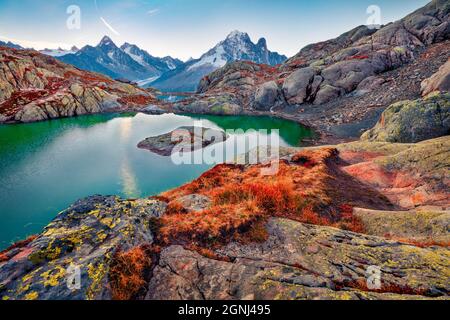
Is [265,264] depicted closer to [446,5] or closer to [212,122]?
[212,122]

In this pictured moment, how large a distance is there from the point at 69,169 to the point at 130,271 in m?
33.2

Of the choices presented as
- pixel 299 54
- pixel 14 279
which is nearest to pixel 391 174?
pixel 14 279

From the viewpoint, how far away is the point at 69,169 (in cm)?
3219

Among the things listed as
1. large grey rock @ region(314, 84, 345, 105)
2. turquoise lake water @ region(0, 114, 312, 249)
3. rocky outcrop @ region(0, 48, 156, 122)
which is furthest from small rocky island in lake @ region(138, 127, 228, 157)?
rocky outcrop @ region(0, 48, 156, 122)

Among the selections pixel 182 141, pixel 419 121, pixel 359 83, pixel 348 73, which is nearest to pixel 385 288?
pixel 419 121

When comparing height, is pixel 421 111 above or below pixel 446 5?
below

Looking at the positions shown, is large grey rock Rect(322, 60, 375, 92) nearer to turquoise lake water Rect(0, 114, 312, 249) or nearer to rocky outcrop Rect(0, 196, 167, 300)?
turquoise lake water Rect(0, 114, 312, 249)

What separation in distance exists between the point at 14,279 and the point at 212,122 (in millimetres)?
68268

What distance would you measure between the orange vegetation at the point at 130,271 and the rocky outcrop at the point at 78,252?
A: 155 mm

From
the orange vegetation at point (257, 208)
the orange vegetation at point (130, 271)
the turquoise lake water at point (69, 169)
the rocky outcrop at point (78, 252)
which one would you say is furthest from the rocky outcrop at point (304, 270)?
the turquoise lake water at point (69, 169)

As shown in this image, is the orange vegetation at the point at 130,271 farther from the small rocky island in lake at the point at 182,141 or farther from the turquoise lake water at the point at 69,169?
the small rocky island in lake at the point at 182,141

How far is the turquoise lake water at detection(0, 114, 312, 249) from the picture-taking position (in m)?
21.8

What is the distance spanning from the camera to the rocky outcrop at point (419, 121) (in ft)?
73.3
